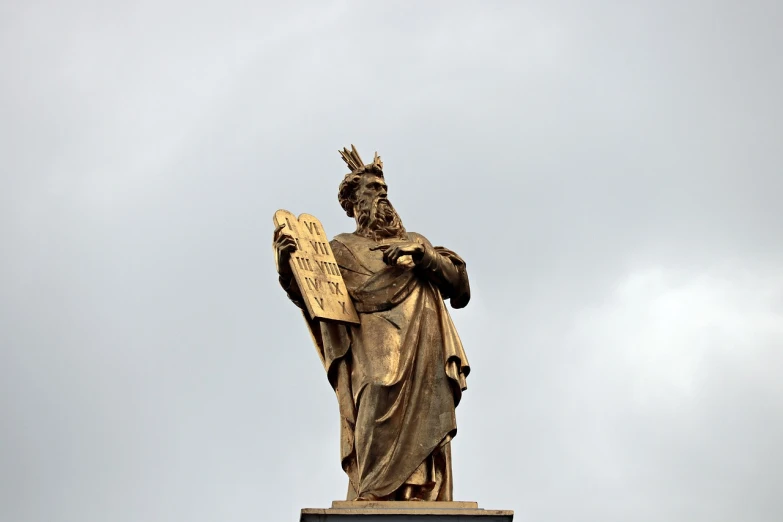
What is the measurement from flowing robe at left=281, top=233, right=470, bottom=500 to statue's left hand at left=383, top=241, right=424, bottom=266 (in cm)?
12

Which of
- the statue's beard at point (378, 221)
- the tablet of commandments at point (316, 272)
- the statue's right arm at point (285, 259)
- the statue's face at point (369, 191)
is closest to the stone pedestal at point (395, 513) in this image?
the tablet of commandments at point (316, 272)

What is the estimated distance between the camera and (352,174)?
16172 millimetres

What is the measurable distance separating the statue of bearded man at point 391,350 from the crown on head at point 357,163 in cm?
2

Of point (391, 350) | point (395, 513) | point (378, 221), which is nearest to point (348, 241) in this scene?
point (378, 221)

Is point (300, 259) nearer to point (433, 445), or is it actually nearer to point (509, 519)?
point (433, 445)

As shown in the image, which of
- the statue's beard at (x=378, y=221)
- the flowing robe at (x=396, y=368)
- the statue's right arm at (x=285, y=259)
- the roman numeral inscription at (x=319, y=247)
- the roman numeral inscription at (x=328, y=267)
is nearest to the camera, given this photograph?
the flowing robe at (x=396, y=368)

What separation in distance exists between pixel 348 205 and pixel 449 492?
3532mm

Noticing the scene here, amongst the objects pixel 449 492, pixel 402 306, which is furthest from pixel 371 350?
pixel 449 492

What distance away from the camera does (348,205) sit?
16.2m

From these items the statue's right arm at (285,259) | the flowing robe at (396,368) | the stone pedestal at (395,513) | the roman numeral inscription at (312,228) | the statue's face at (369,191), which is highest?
the statue's face at (369,191)

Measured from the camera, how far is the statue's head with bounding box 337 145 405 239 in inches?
627

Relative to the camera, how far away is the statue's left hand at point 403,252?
15102 mm

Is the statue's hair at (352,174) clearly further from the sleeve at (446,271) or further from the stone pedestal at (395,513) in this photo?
the stone pedestal at (395,513)

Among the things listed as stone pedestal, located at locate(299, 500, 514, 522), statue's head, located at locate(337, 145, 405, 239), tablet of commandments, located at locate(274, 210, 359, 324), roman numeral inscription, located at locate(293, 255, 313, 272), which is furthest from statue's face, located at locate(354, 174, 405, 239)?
stone pedestal, located at locate(299, 500, 514, 522)
